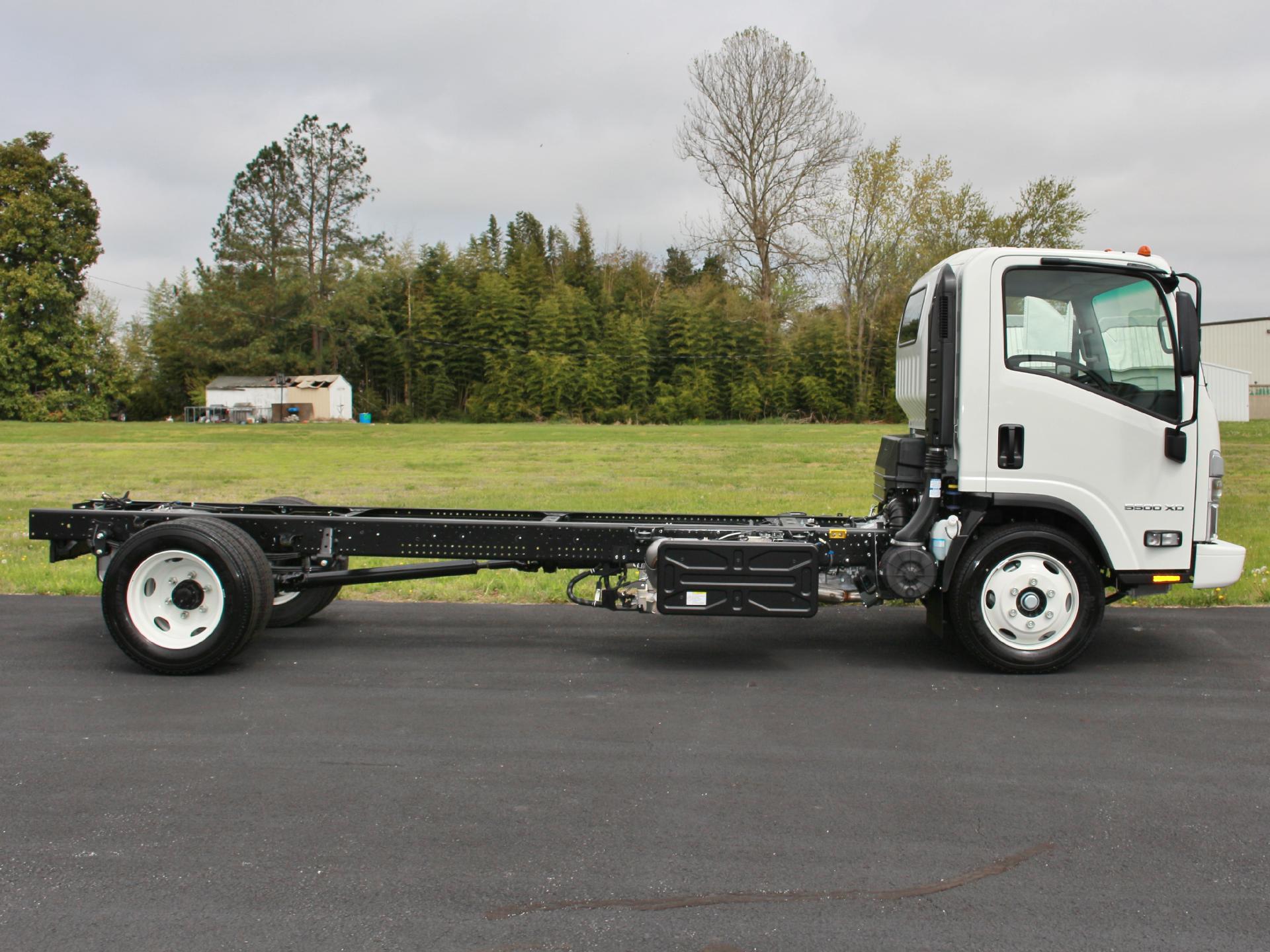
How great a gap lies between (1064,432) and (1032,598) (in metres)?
1.01

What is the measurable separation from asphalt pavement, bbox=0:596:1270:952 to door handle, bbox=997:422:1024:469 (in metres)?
1.29

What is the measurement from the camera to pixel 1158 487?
5.92 meters

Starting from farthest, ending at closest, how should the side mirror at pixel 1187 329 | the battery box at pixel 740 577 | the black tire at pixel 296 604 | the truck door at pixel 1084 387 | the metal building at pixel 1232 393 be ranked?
the metal building at pixel 1232 393
the black tire at pixel 296 604
the battery box at pixel 740 577
the truck door at pixel 1084 387
the side mirror at pixel 1187 329

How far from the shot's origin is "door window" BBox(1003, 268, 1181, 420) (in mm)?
5848

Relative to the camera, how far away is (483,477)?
840 inches

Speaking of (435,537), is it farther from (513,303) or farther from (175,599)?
(513,303)

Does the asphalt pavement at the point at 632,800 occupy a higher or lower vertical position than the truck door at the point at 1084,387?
lower

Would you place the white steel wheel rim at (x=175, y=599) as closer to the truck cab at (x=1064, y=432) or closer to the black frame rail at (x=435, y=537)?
the black frame rail at (x=435, y=537)

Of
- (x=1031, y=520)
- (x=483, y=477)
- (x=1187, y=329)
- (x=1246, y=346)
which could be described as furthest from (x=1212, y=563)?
(x=1246, y=346)

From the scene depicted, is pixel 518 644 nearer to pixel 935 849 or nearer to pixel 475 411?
pixel 935 849

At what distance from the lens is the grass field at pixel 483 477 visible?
956cm

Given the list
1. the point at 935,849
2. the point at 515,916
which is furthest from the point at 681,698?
the point at 515,916

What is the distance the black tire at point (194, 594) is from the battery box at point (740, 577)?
8.13 feet

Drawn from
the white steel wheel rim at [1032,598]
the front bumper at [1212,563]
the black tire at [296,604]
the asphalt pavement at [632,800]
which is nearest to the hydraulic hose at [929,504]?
the white steel wheel rim at [1032,598]
